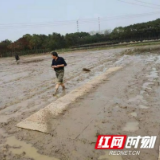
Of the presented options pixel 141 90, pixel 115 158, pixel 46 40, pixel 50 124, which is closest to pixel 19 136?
pixel 50 124

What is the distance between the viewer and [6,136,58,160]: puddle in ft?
11.2

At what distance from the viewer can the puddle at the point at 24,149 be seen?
342cm

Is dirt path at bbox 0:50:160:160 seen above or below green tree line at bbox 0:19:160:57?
below

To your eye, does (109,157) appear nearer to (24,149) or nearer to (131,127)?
(131,127)

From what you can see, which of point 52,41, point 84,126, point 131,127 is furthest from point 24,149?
point 52,41

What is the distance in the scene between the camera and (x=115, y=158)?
3.20m

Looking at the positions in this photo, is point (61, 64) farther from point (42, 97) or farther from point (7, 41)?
point (7, 41)

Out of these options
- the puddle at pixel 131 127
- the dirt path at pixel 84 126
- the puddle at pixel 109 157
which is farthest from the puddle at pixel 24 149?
the puddle at pixel 131 127

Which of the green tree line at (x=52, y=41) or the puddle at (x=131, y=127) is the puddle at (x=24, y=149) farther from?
the green tree line at (x=52, y=41)

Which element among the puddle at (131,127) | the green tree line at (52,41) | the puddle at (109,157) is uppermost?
the green tree line at (52,41)

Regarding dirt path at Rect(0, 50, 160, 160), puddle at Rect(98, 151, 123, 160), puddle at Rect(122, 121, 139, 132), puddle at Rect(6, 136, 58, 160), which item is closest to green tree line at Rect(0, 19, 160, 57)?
dirt path at Rect(0, 50, 160, 160)

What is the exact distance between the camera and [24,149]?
3.71 m

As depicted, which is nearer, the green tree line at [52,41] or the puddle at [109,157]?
the puddle at [109,157]

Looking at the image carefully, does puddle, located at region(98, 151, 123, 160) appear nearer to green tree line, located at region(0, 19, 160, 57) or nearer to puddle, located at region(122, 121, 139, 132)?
puddle, located at region(122, 121, 139, 132)
